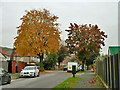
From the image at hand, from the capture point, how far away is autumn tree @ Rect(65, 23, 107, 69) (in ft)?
140

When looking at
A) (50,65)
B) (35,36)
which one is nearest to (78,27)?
(35,36)

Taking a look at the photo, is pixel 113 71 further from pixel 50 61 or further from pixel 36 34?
pixel 50 61

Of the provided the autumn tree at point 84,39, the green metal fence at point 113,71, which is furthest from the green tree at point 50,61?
the green metal fence at point 113,71

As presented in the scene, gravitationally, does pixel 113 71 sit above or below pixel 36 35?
below

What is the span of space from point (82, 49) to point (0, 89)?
29989mm

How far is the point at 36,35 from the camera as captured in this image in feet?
132

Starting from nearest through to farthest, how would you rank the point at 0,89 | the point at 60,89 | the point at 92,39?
the point at 60,89 < the point at 0,89 < the point at 92,39

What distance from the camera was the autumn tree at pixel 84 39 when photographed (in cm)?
4281

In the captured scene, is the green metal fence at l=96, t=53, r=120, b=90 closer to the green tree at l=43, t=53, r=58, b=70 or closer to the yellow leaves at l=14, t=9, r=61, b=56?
the yellow leaves at l=14, t=9, r=61, b=56

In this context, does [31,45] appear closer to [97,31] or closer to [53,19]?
[53,19]

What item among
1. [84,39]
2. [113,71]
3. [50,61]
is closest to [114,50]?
[84,39]

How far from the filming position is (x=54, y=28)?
4159 centimetres

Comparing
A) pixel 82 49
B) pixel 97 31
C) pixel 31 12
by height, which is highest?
pixel 31 12

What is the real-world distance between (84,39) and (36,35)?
32.9ft
